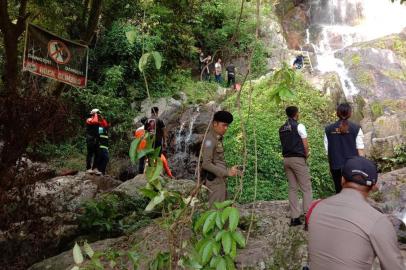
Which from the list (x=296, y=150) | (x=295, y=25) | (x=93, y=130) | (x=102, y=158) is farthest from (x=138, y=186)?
(x=295, y=25)

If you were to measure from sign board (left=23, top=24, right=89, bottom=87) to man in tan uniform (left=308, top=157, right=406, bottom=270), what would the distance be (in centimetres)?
476

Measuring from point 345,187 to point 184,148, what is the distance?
495 inches

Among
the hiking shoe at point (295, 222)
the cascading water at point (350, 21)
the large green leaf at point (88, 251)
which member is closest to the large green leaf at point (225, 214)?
the large green leaf at point (88, 251)

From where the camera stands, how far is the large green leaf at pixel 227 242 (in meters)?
2.24

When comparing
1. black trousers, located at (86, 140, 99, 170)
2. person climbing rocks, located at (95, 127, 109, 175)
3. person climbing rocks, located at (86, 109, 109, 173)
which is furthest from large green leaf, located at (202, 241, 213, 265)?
black trousers, located at (86, 140, 99, 170)

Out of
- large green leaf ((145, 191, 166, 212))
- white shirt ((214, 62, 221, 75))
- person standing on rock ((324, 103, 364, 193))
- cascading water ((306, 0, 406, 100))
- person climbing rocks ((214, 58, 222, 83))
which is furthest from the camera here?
cascading water ((306, 0, 406, 100))

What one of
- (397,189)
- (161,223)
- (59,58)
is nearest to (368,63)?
(397,189)

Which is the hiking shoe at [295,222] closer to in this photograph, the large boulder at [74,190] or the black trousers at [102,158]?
the large boulder at [74,190]

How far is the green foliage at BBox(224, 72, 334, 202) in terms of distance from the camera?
11.2 m

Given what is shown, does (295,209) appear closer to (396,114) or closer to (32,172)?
(32,172)

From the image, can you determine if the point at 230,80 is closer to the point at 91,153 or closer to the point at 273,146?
the point at 273,146

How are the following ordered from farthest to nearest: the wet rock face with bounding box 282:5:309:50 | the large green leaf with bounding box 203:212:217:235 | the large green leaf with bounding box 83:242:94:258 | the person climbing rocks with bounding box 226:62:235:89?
the wet rock face with bounding box 282:5:309:50 < the person climbing rocks with bounding box 226:62:235:89 < the large green leaf with bounding box 83:242:94:258 < the large green leaf with bounding box 203:212:217:235

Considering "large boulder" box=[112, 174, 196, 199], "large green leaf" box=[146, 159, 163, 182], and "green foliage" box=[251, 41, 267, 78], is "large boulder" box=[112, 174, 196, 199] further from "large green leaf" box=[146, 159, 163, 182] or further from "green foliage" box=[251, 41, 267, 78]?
A: "green foliage" box=[251, 41, 267, 78]

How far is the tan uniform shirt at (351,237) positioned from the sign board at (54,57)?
15.7ft
